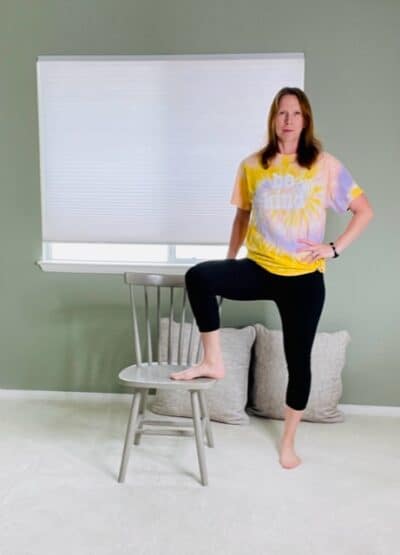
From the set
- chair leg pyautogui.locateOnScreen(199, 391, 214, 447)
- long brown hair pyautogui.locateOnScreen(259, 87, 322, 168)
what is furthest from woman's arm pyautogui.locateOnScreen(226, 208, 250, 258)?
chair leg pyautogui.locateOnScreen(199, 391, 214, 447)

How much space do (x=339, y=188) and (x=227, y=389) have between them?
3.86 feet

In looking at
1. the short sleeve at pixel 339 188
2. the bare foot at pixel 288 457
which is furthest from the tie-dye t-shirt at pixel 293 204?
the bare foot at pixel 288 457

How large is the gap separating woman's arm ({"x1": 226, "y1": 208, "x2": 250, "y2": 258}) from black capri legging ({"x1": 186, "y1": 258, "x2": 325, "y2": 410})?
176 mm

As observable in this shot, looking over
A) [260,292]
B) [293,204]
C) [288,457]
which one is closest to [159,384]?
[260,292]

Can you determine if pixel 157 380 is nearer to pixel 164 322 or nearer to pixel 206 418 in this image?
pixel 206 418

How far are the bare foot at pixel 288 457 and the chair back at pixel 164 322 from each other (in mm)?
560

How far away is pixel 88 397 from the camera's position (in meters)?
3.17

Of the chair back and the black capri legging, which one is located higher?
the black capri legging

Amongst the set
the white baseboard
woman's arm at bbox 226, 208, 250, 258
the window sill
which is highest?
woman's arm at bbox 226, 208, 250, 258

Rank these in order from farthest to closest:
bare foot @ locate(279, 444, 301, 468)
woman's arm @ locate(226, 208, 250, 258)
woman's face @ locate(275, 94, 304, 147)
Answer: woman's arm @ locate(226, 208, 250, 258)
bare foot @ locate(279, 444, 301, 468)
woman's face @ locate(275, 94, 304, 147)

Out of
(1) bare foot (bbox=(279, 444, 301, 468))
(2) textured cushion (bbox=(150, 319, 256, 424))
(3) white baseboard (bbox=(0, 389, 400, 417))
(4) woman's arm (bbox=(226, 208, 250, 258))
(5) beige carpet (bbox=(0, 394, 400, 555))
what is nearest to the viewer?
(5) beige carpet (bbox=(0, 394, 400, 555))

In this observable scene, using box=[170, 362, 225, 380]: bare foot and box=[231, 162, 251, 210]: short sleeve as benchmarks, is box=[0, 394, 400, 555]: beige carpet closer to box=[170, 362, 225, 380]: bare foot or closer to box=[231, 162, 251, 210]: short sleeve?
box=[170, 362, 225, 380]: bare foot

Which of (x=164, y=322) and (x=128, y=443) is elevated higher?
(x=164, y=322)

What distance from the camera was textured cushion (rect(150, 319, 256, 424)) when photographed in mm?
2797
